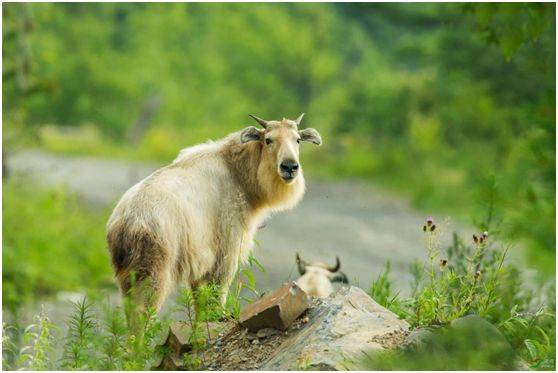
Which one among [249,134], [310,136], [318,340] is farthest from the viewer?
[310,136]

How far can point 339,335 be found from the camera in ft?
20.3

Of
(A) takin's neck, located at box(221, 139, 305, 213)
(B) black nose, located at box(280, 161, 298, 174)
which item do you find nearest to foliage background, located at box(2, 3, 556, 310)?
(B) black nose, located at box(280, 161, 298, 174)

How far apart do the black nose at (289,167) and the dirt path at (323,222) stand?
546cm

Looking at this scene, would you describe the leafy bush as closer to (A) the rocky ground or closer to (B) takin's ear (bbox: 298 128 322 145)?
(A) the rocky ground

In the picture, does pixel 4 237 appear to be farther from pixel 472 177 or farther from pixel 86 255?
pixel 472 177

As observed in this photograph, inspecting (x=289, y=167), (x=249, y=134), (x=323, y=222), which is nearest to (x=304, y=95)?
(x=323, y=222)

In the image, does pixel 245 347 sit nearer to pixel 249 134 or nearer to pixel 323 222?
pixel 249 134

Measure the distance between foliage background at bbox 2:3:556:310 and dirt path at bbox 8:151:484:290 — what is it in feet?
2.97

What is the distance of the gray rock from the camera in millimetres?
5852

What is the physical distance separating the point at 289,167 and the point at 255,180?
64 cm

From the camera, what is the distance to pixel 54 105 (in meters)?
31.8

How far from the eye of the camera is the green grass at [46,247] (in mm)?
14500

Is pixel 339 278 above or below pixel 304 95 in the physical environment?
above

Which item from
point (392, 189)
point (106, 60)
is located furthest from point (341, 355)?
point (106, 60)
